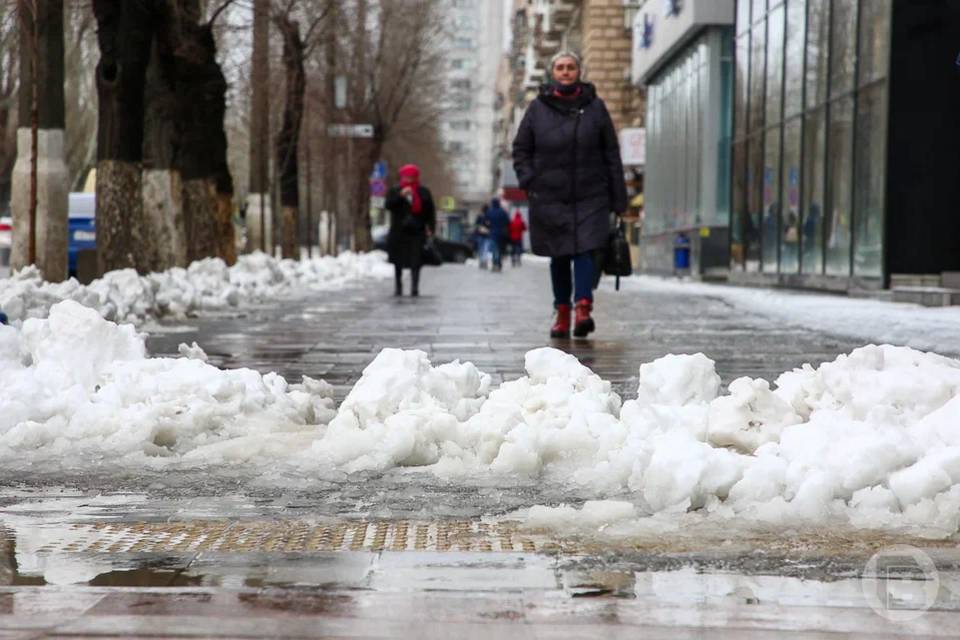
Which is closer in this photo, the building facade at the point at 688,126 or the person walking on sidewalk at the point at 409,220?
the person walking on sidewalk at the point at 409,220

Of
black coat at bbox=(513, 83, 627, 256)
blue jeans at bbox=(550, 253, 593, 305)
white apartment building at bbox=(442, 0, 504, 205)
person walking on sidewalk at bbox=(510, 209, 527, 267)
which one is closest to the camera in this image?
black coat at bbox=(513, 83, 627, 256)

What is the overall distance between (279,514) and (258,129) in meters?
27.2

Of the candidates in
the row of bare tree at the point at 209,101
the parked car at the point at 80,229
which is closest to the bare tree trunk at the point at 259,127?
the row of bare tree at the point at 209,101

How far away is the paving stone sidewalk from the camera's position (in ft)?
34.2

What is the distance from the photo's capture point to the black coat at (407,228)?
74.1ft

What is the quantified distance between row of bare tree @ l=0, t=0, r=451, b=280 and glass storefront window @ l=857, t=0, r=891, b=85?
8243 millimetres

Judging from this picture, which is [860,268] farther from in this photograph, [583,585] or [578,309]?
[583,585]

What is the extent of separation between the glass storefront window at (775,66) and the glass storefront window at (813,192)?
7.96 ft

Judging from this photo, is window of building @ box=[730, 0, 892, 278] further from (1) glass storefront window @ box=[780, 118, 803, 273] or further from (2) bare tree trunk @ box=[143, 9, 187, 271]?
(2) bare tree trunk @ box=[143, 9, 187, 271]

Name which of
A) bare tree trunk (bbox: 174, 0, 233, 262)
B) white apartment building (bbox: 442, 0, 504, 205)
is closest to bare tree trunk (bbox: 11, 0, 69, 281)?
bare tree trunk (bbox: 174, 0, 233, 262)

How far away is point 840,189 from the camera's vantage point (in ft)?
77.7

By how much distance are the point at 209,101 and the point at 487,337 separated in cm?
1084

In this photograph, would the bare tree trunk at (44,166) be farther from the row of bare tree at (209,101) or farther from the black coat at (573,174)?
the black coat at (573,174)

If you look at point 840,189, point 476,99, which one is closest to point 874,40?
point 840,189
